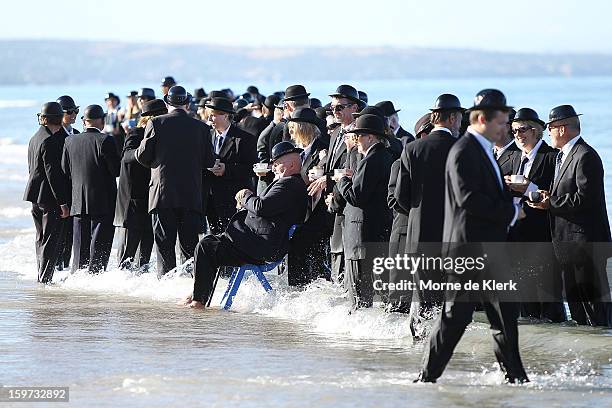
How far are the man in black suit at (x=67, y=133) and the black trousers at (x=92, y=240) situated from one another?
0.09 m

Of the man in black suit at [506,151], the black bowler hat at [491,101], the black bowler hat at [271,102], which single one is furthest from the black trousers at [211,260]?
the black bowler hat at [271,102]

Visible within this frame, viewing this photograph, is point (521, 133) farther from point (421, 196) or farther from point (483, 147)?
point (483, 147)

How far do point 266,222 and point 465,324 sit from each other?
3628 millimetres

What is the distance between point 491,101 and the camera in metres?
8.23

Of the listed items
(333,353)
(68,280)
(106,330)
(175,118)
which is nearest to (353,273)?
(333,353)

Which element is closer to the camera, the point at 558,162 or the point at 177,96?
the point at 558,162

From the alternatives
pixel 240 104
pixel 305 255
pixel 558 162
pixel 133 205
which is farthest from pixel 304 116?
pixel 240 104

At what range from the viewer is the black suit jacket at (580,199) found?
10.3 metres

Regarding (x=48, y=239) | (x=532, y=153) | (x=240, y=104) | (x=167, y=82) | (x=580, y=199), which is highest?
(x=167, y=82)

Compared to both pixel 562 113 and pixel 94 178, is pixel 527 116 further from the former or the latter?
pixel 94 178

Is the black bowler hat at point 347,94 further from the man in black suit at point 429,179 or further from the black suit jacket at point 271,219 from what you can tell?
the man in black suit at point 429,179

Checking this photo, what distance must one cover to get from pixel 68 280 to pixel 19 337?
3547mm

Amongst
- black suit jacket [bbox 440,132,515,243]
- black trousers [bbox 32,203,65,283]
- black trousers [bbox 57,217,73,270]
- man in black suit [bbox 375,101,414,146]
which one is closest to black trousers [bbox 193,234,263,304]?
man in black suit [bbox 375,101,414,146]

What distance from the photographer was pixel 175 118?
12984mm
